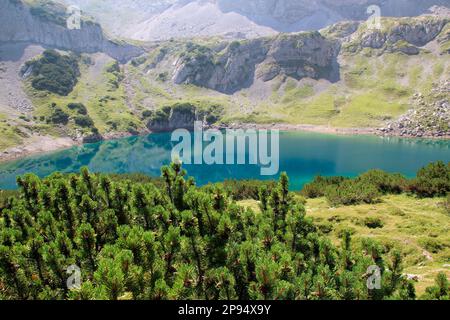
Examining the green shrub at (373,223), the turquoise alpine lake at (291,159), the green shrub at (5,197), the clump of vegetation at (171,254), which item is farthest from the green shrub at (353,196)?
the turquoise alpine lake at (291,159)

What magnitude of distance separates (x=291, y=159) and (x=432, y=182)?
86.6 meters

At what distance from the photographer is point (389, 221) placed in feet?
91.1

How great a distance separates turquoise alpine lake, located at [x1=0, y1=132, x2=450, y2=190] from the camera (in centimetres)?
10272

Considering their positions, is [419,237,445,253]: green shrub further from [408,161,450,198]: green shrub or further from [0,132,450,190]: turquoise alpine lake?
[0,132,450,190]: turquoise alpine lake

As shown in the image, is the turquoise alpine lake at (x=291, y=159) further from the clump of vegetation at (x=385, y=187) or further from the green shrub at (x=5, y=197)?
the green shrub at (x=5, y=197)

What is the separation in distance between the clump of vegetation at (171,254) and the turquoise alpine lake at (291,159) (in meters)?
65.6

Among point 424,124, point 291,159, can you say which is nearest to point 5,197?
point 291,159

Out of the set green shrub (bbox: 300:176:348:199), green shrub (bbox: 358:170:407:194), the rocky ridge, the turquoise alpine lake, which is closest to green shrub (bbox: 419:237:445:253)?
green shrub (bbox: 358:170:407:194)

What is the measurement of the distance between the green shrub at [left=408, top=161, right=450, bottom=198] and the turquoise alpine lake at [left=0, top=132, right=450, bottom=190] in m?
39.4

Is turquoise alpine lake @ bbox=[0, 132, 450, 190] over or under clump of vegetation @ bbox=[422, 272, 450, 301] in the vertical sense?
under

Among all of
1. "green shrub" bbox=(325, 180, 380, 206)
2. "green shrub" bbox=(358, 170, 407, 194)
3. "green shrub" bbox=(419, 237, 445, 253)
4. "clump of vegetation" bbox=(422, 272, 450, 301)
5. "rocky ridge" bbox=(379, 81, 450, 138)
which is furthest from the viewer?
"rocky ridge" bbox=(379, 81, 450, 138)

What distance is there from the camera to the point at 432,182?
3666 cm

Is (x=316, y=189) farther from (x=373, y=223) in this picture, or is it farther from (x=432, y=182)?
(x=373, y=223)
